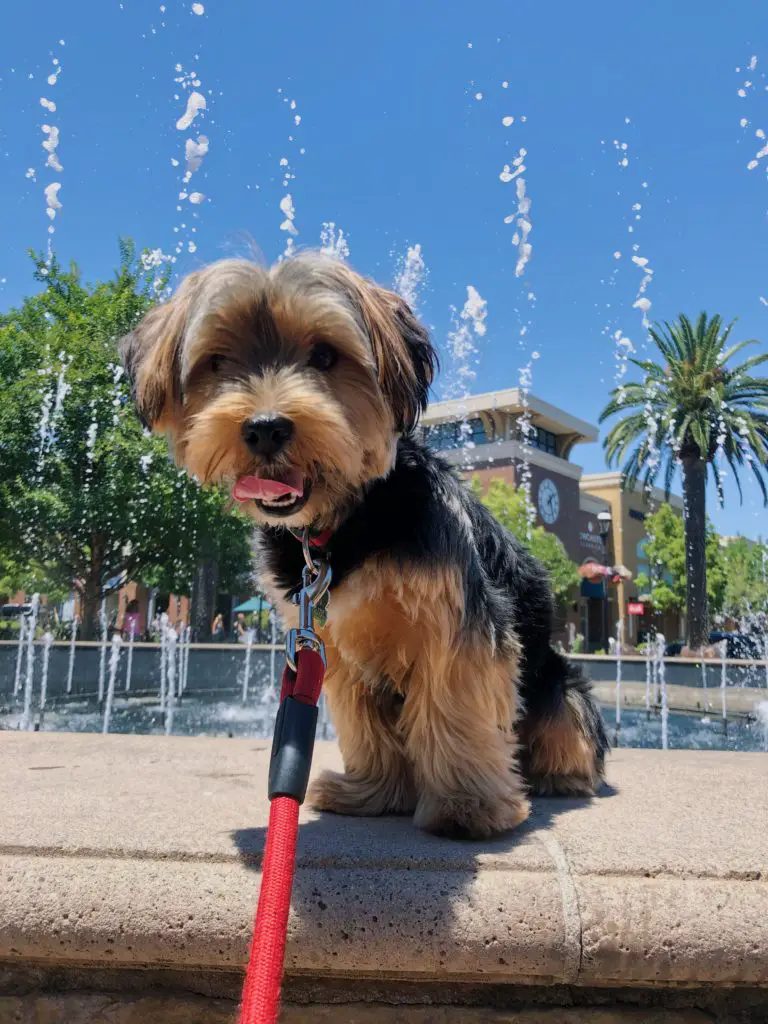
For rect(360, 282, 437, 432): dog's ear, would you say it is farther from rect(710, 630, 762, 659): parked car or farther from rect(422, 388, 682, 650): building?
rect(422, 388, 682, 650): building

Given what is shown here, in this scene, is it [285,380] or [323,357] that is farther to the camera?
[323,357]

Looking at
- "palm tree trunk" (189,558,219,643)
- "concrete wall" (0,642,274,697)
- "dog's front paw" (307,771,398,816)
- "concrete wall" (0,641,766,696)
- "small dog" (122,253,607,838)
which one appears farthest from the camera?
"palm tree trunk" (189,558,219,643)

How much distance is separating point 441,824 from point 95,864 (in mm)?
1049

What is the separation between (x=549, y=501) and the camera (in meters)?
56.8

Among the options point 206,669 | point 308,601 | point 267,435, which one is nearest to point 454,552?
point 308,601

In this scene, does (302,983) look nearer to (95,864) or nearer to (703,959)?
(95,864)

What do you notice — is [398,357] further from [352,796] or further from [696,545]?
[696,545]

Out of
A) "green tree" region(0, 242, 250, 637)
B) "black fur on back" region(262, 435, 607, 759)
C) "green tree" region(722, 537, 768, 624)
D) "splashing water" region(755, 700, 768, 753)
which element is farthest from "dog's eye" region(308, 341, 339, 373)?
"green tree" region(722, 537, 768, 624)

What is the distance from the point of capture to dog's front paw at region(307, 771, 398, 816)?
9.09 ft

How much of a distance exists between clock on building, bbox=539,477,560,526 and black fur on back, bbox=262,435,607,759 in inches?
2095

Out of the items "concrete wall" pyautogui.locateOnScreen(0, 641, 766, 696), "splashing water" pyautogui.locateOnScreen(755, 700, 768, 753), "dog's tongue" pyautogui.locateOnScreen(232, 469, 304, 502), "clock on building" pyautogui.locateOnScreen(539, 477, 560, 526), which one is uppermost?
"clock on building" pyautogui.locateOnScreen(539, 477, 560, 526)

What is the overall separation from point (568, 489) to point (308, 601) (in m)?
59.1

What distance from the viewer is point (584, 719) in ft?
10.4

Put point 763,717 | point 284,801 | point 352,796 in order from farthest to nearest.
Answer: point 763,717 < point 352,796 < point 284,801
